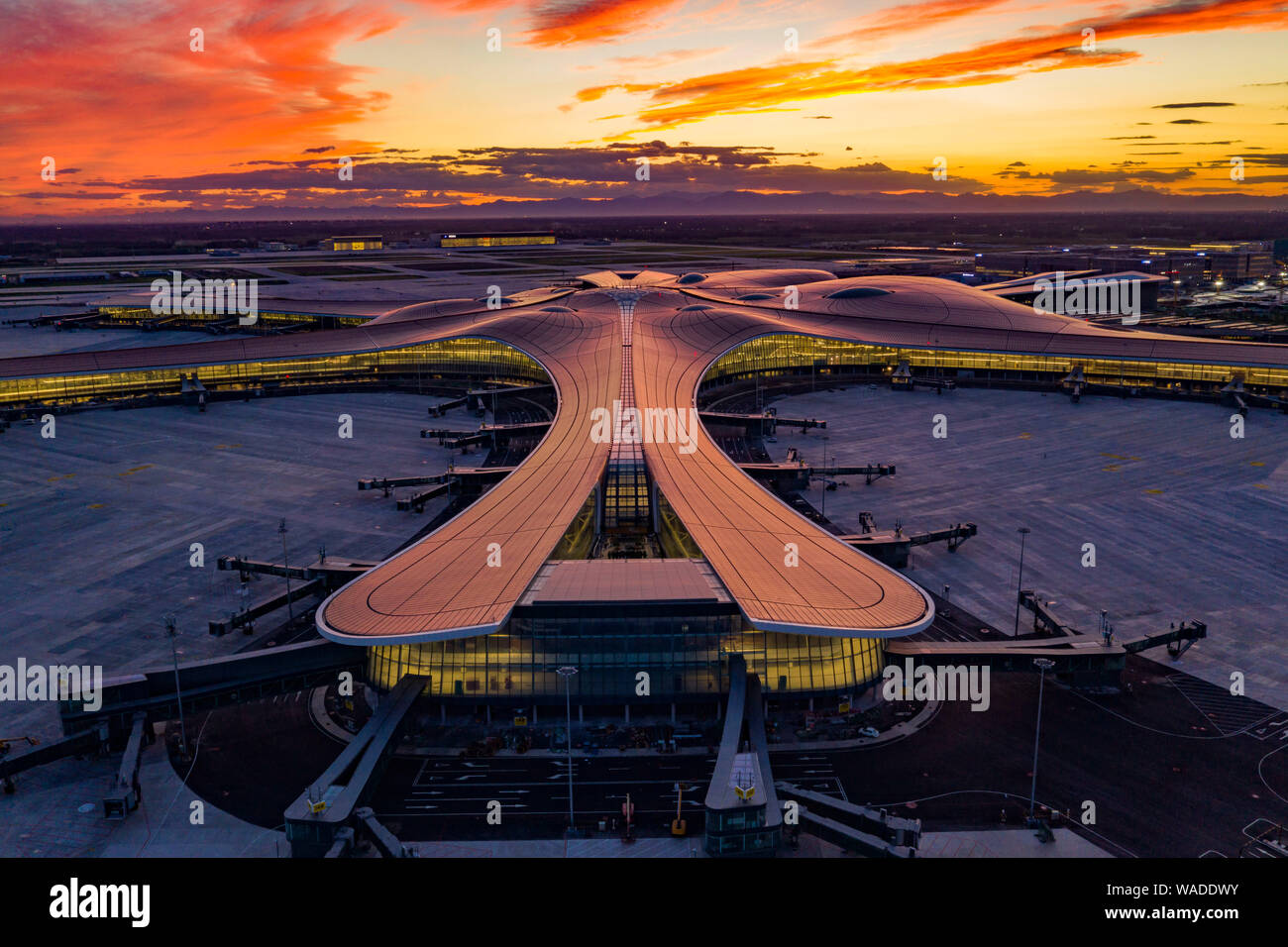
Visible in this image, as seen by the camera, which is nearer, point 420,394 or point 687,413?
point 687,413

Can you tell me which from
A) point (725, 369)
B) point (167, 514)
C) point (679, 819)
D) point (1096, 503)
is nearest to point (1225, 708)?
point (679, 819)

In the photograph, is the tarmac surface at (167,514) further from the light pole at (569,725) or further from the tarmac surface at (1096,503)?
the tarmac surface at (1096,503)

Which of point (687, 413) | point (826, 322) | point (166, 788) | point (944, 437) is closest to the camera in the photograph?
point (166, 788)

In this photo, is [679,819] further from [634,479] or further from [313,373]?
[313,373]

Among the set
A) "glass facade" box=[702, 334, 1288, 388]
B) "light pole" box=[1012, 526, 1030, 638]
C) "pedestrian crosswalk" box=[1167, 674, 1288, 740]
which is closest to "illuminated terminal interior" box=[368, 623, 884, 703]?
"light pole" box=[1012, 526, 1030, 638]
